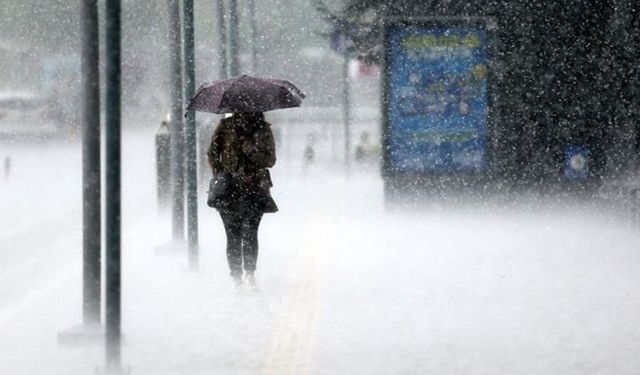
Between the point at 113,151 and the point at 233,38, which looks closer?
the point at 113,151

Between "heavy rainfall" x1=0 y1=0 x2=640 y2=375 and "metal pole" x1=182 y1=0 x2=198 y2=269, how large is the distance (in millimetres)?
26

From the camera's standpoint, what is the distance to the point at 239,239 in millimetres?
11445

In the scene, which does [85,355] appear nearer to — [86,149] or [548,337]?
[86,149]

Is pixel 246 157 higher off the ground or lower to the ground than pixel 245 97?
lower

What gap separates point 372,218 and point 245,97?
673 cm

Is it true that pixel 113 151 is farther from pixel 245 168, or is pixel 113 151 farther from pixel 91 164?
pixel 245 168

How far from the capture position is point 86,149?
8992 millimetres

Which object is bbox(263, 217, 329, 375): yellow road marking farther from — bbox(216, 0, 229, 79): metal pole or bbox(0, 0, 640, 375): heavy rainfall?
bbox(216, 0, 229, 79): metal pole

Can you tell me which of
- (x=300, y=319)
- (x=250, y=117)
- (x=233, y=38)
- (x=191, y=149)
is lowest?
(x=300, y=319)

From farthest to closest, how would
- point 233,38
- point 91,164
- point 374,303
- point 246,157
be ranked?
point 233,38 < point 246,157 < point 374,303 < point 91,164

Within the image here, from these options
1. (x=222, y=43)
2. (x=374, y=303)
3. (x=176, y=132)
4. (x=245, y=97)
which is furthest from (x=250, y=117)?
(x=222, y=43)

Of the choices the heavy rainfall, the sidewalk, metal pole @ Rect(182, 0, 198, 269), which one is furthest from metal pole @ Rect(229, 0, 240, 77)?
metal pole @ Rect(182, 0, 198, 269)

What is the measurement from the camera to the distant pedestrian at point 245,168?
11.2 meters

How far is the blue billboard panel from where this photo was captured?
17.5 m
